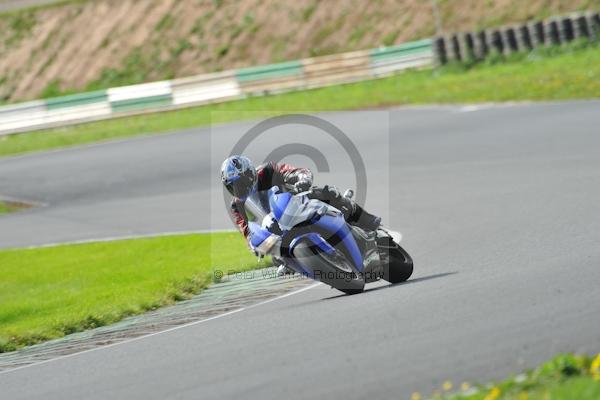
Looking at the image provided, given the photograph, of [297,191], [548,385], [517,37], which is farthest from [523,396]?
[517,37]

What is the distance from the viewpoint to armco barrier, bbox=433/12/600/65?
3030 centimetres

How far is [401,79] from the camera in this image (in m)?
33.2

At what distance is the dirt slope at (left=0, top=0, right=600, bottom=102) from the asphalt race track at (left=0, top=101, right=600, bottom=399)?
1767 centimetres

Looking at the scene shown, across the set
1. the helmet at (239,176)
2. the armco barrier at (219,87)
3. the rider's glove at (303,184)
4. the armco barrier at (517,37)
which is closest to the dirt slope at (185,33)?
the armco barrier at (219,87)

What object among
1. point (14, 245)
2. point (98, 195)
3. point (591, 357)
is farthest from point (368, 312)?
point (98, 195)

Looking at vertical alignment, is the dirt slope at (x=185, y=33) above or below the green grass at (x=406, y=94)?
above

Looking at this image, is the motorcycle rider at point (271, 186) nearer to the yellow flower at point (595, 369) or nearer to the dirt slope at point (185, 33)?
the yellow flower at point (595, 369)

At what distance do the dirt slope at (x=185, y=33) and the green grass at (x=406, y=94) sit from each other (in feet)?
23.0

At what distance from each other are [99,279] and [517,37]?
19.8 m

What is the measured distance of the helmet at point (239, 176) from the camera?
10.2 m

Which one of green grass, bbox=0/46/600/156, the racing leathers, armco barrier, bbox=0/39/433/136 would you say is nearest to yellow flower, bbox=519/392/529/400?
the racing leathers

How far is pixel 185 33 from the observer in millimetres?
46406

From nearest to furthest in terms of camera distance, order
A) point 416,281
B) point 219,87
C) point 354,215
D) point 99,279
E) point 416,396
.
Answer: point 416,396 → point 416,281 → point 354,215 → point 99,279 → point 219,87

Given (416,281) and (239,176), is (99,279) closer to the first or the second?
(239,176)
